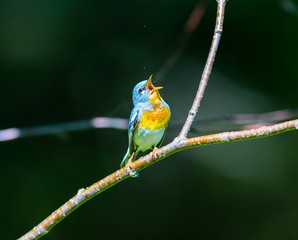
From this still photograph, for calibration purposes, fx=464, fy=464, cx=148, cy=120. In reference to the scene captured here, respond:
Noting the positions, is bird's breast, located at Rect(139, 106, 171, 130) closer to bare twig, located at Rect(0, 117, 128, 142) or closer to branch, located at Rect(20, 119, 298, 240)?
bare twig, located at Rect(0, 117, 128, 142)

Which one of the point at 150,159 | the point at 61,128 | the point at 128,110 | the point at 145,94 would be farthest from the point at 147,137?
the point at 128,110

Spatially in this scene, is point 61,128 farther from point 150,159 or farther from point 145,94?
point 150,159

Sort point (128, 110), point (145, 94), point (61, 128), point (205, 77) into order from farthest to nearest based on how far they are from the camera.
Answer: point (128, 110), point (61, 128), point (145, 94), point (205, 77)

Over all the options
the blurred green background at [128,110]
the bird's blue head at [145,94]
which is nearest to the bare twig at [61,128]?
the bird's blue head at [145,94]

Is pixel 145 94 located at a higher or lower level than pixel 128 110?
lower

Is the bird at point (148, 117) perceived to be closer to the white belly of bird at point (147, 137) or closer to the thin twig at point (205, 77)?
the white belly of bird at point (147, 137)
